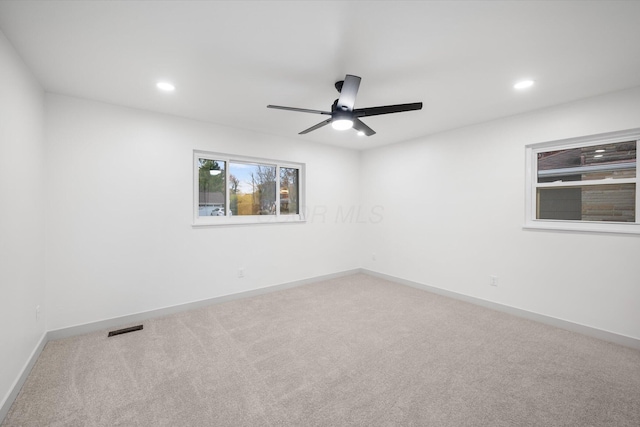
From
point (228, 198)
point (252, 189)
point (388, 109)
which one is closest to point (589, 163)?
point (388, 109)

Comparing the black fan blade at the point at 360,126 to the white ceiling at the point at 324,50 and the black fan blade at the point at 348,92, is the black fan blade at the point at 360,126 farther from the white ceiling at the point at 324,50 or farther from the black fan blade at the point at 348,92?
the white ceiling at the point at 324,50

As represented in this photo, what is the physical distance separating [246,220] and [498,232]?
3469 mm

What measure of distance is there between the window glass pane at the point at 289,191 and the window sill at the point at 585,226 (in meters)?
3.27

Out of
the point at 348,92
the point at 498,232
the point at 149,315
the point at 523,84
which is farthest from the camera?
the point at 498,232

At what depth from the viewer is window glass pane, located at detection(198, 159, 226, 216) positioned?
3.71 meters

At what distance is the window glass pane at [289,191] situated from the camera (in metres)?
4.53

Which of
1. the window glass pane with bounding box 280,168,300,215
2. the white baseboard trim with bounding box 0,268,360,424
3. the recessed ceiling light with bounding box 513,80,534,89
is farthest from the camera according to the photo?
the window glass pane with bounding box 280,168,300,215

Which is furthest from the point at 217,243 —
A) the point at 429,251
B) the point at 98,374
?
the point at 429,251

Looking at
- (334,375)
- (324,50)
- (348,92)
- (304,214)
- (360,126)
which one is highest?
(324,50)

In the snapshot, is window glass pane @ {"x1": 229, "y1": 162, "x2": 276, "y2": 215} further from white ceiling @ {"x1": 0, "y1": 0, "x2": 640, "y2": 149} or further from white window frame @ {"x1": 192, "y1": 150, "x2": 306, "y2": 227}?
white ceiling @ {"x1": 0, "y1": 0, "x2": 640, "y2": 149}

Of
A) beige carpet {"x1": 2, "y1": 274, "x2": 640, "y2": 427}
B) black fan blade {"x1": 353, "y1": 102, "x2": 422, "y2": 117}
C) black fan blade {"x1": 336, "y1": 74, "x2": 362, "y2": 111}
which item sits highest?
black fan blade {"x1": 336, "y1": 74, "x2": 362, "y2": 111}

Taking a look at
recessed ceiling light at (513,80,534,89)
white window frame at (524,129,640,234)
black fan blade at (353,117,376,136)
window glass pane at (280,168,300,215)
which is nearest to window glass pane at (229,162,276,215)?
window glass pane at (280,168,300,215)

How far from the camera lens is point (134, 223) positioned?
10.2 ft

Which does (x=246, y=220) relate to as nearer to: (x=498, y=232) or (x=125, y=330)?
(x=125, y=330)
